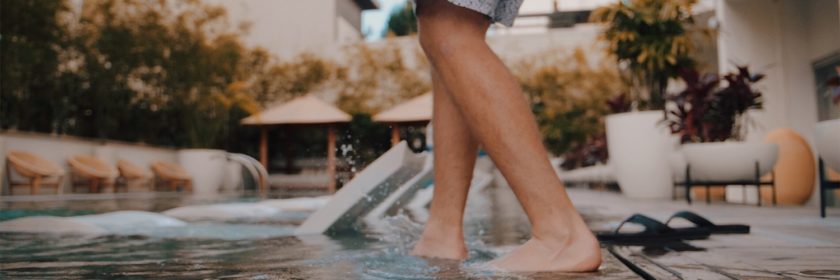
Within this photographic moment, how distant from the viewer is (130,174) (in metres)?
9.97

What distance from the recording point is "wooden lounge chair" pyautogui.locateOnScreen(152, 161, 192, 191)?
10977mm

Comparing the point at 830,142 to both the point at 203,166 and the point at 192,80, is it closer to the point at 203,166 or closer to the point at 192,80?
the point at 203,166

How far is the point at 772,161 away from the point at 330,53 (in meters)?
14.1

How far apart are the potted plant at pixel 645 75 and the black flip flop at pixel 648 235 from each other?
4038 mm

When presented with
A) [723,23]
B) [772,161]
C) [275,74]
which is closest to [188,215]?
[772,161]

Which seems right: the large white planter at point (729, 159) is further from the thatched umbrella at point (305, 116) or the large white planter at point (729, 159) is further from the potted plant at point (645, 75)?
the thatched umbrella at point (305, 116)

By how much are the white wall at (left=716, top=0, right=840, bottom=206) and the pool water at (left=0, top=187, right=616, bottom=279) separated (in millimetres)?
3932

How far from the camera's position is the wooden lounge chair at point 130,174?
9969 mm

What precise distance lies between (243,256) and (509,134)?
58 cm

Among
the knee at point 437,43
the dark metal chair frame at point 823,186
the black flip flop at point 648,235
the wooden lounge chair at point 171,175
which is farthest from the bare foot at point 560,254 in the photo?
the wooden lounge chair at point 171,175

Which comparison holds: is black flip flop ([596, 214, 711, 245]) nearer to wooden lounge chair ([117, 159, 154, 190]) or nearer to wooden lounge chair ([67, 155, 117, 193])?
wooden lounge chair ([67, 155, 117, 193])

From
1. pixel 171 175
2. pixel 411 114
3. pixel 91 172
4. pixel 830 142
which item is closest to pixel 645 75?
pixel 830 142

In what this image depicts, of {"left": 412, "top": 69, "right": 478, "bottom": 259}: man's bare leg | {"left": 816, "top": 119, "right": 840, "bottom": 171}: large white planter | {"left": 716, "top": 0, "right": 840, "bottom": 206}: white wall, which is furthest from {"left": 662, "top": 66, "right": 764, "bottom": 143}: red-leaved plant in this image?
{"left": 412, "top": 69, "right": 478, "bottom": 259}: man's bare leg

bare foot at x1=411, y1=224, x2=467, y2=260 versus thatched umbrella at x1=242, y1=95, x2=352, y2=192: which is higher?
thatched umbrella at x1=242, y1=95, x2=352, y2=192
